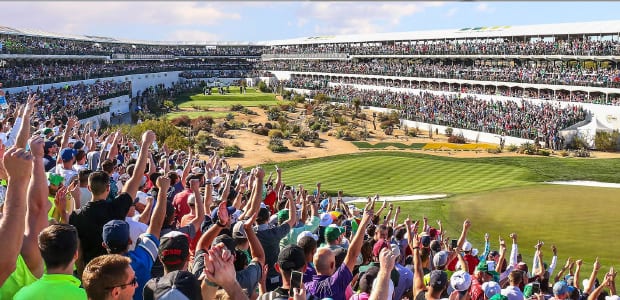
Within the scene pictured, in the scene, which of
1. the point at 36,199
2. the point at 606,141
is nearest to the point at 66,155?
the point at 36,199

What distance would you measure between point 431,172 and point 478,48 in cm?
3793

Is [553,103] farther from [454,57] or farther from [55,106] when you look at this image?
[55,106]

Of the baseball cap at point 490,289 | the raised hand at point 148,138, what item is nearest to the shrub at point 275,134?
the raised hand at point 148,138

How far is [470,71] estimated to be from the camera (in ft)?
227

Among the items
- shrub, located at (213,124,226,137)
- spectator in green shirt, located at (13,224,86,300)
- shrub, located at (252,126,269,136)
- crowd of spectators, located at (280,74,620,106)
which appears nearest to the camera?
spectator in green shirt, located at (13,224,86,300)

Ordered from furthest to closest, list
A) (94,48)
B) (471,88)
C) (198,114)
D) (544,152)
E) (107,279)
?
(94,48) → (471,88) → (198,114) → (544,152) → (107,279)

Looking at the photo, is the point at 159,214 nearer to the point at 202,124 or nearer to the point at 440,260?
the point at 440,260

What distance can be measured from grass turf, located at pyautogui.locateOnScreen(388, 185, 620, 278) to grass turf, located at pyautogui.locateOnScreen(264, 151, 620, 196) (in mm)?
3526

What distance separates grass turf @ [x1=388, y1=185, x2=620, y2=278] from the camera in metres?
20.5

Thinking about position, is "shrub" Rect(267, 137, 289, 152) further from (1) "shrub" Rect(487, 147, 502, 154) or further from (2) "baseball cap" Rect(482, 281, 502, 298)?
(2) "baseball cap" Rect(482, 281, 502, 298)

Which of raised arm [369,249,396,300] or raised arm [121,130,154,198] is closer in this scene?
raised arm [369,249,396,300]

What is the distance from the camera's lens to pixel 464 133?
57.9m

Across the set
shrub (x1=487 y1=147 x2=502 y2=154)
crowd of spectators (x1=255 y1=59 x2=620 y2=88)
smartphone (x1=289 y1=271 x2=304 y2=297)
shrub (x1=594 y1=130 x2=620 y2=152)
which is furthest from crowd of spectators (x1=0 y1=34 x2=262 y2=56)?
smartphone (x1=289 y1=271 x2=304 y2=297)

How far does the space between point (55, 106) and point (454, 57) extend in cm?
4992
